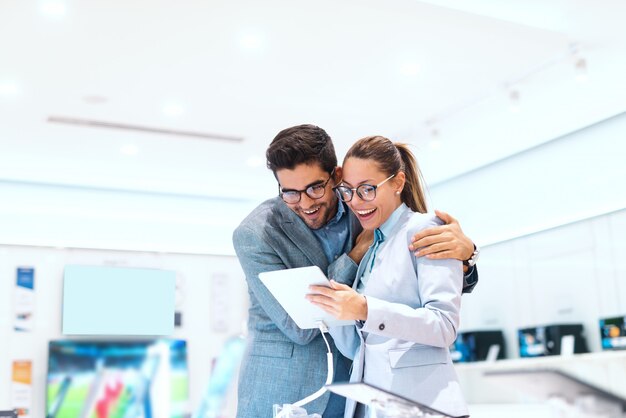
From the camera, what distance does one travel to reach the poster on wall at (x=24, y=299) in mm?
3162

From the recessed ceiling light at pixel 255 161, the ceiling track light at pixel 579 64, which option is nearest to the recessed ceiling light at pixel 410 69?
the ceiling track light at pixel 579 64

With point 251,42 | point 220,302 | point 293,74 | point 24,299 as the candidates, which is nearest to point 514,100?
point 293,74

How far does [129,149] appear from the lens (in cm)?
709

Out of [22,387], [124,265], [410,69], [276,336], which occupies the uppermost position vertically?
[410,69]

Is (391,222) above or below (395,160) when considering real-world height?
below

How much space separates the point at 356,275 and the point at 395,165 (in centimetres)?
29

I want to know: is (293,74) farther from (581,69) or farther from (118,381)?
(118,381)

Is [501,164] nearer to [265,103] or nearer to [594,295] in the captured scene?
[594,295]

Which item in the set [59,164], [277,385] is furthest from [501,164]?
[277,385]

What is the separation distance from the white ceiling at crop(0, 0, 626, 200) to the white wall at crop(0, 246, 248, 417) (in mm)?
1730

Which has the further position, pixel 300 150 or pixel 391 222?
pixel 300 150

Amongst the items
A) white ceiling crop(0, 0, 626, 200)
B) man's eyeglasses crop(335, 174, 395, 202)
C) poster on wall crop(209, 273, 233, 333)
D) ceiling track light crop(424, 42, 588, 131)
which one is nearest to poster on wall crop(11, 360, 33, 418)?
poster on wall crop(209, 273, 233, 333)

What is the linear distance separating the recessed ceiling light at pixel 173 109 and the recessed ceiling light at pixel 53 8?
154cm

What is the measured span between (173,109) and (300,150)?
425cm
